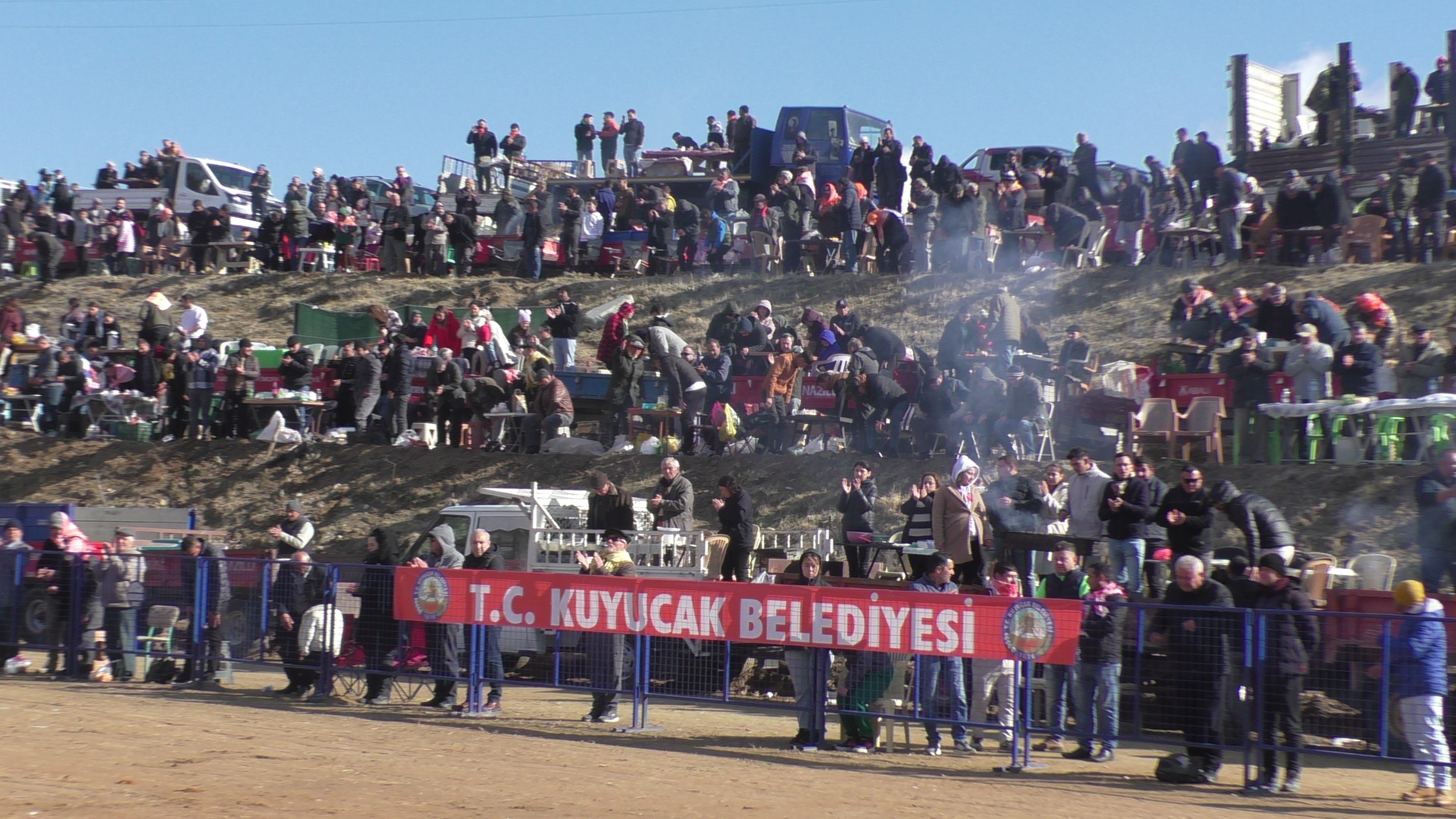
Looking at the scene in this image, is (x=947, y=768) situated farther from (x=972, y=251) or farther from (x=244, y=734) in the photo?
(x=972, y=251)

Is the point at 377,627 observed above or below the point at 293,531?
below

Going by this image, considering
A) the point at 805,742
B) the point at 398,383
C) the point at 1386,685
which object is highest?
the point at 398,383

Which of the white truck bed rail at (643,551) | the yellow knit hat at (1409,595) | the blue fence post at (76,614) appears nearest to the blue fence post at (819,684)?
the white truck bed rail at (643,551)

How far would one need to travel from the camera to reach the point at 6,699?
1222 centimetres

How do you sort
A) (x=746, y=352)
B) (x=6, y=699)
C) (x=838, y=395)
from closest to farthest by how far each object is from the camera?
(x=6, y=699) < (x=838, y=395) < (x=746, y=352)

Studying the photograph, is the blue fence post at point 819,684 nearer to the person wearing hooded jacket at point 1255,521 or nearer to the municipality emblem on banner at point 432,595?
the municipality emblem on banner at point 432,595

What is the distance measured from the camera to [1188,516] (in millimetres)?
12500

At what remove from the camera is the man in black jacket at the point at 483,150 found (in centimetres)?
3197

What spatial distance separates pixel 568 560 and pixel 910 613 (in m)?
5.15

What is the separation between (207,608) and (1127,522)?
8.68 meters

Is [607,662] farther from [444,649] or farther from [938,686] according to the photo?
[938,686]

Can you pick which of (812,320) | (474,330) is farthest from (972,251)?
(474,330)

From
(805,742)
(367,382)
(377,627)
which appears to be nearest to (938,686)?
(805,742)

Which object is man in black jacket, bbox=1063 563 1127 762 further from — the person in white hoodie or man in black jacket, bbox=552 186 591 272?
man in black jacket, bbox=552 186 591 272
